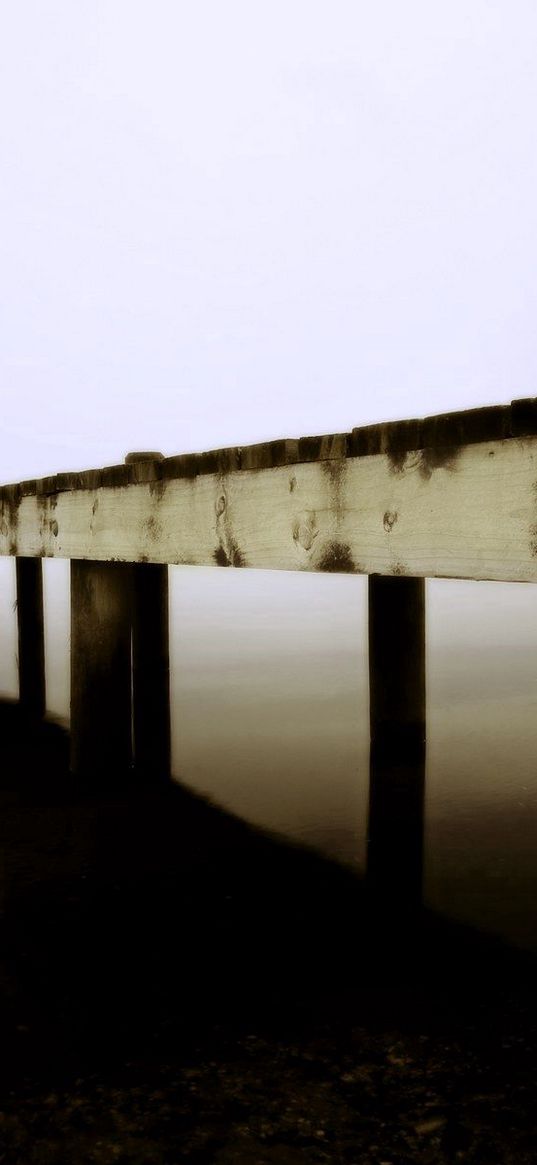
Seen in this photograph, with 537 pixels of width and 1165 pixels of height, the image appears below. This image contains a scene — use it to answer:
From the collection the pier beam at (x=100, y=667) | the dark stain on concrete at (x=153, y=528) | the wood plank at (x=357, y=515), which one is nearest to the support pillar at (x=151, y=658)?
the pier beam at (x=100, y=667)

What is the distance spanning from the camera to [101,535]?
4.33 m

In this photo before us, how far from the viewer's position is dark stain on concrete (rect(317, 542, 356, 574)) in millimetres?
2723

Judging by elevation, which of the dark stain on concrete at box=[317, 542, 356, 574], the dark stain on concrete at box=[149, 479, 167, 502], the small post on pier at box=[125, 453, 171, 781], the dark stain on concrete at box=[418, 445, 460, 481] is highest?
the dark stain on concrete at box=[149, 479, 167, 502]

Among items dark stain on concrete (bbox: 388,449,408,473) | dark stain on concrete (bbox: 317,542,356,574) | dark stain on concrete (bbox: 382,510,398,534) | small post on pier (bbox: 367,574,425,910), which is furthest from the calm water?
dark stain on concrete (bbox: 388,449,408,473)

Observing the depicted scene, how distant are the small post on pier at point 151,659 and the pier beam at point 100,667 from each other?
1.04 meters

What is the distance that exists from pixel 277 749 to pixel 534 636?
21.2 ft

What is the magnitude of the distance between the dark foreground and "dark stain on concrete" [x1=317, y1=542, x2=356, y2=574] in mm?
1149

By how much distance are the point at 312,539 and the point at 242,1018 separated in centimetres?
127

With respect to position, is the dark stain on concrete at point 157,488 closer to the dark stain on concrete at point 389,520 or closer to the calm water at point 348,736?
the dark stain on concrete at point 389,520

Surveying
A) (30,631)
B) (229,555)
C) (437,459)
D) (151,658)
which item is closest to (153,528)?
(229,555)

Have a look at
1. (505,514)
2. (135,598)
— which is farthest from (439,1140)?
(135,598)

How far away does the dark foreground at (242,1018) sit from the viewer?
6.89 ft

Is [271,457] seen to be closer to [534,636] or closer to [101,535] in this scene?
[101,535]

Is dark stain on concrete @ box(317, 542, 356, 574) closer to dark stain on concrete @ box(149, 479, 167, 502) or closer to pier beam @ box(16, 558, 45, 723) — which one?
dark stain on concrete @ box(149, 479, 167, 502)
